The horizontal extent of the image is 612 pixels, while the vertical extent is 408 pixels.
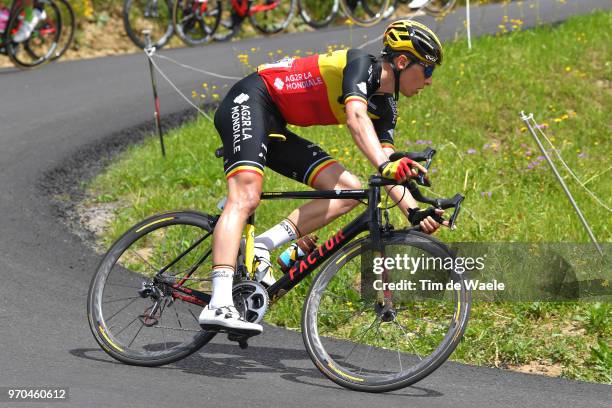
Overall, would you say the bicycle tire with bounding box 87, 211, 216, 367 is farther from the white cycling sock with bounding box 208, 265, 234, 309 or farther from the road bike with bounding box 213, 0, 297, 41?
the road bike with bounding box 213, 0, 297, 41

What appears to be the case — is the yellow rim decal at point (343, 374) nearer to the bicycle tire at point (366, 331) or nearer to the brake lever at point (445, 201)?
the bicycle tire at point (366, 331)

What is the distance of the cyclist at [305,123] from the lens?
227 inches

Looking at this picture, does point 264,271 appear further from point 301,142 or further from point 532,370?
point 532,370

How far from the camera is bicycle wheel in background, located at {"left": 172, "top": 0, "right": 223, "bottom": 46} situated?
56.7ft

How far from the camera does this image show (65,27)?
16.4 m

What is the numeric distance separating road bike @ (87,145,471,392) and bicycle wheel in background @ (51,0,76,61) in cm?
928

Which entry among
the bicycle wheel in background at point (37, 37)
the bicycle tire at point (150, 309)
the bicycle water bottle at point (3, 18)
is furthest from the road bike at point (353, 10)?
the bicycle tire at point (150, 309)

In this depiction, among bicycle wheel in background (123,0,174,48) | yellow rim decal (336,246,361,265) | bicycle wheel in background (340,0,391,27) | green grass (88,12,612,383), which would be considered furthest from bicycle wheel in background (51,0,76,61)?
yellow rim decal (336,246,361,265)

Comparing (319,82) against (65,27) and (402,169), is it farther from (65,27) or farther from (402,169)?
(65,27)

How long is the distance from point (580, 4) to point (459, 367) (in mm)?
15026

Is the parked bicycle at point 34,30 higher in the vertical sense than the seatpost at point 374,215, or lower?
higher

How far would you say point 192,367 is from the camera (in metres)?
6.20

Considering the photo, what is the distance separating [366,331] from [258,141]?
49.7 inches

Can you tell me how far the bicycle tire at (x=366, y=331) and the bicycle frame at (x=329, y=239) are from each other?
0.37ft
